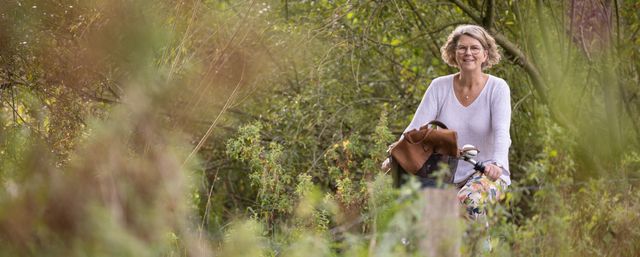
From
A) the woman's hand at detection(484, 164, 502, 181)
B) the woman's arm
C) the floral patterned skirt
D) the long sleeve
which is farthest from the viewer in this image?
the woman's arm

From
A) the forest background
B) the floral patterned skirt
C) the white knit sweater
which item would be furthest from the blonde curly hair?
the floral patterned skirt

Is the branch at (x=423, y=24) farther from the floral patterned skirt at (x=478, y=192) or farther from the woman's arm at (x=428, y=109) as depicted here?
the floral patterned skirt at (x=478, y=192)

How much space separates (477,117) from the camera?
20.1 ft

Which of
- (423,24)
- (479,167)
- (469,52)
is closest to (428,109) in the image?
(469,52)

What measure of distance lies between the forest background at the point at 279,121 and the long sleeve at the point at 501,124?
19 cm

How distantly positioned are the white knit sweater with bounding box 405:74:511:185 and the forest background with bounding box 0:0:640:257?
287mm

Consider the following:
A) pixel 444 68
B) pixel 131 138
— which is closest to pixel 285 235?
pixel 131 138

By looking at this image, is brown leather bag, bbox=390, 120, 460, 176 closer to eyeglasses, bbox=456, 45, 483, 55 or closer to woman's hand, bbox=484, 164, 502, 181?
woman's hand, bbox=484, 164, 502, 181

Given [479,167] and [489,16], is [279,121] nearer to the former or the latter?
[489,16]


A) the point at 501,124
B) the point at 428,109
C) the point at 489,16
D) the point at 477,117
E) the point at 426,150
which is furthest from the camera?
the point at 489,16

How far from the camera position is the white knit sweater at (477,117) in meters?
6.01

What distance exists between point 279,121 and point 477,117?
14.3ft

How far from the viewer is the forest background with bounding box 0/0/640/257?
365 cm

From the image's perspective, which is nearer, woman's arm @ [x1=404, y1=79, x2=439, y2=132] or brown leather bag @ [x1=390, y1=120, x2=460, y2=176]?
brown leather bag @ [x1=390, y1=120, x2=460, y2=176]
